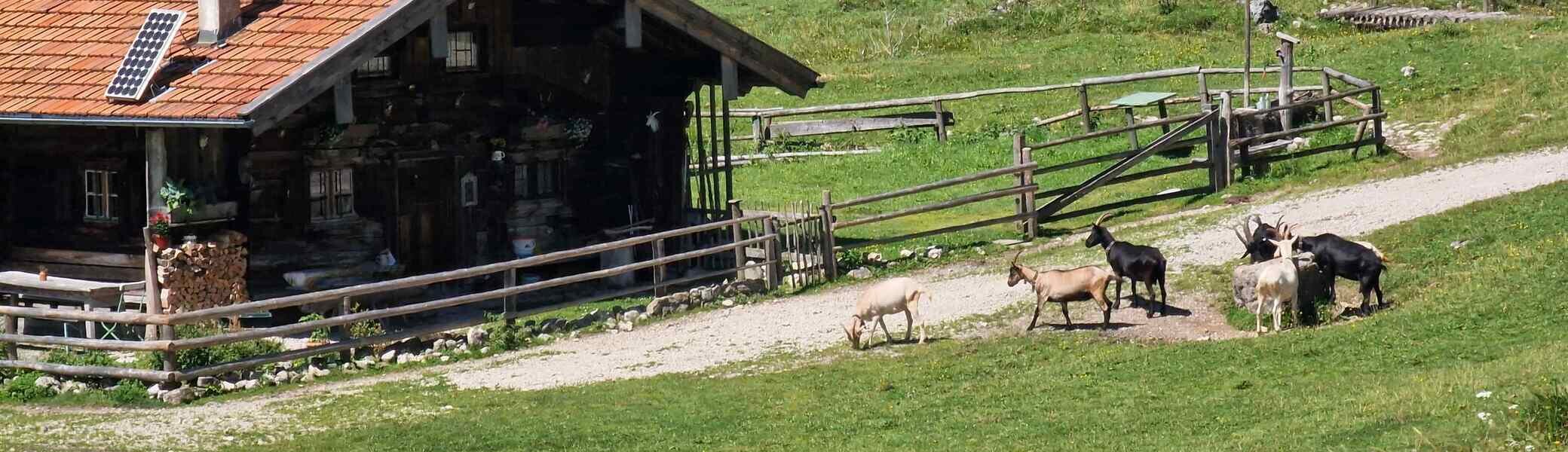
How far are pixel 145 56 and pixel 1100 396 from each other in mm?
12060

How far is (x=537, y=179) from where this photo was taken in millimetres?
27734

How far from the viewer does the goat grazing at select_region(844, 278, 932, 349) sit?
68.9 feet

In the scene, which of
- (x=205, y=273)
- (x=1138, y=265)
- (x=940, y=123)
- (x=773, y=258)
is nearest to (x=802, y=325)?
(x=773, y=258)

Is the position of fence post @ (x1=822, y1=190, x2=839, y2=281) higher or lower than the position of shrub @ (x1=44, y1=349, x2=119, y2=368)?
higher

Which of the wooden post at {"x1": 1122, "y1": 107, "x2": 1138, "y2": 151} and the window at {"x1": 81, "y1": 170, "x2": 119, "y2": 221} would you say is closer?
the window at {"x1": 81, "y1": 170, "x2": 119, "y2": 221}

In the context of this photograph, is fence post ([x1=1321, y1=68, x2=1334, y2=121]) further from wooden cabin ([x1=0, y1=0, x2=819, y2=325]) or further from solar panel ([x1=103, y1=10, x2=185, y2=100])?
solar panel ([x1=103, y1=10, x2=185, y2=100])

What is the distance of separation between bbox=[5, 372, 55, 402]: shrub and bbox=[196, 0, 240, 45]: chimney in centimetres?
499

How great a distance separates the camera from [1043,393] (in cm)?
1820

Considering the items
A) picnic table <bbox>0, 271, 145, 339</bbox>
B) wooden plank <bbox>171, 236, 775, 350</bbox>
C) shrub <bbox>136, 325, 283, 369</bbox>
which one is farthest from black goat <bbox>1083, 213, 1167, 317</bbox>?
picnic table <bbox>0, 271, 145, 339</bbox>

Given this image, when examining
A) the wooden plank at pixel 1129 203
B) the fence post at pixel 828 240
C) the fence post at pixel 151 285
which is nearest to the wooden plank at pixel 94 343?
the fence post at pixel 151 285

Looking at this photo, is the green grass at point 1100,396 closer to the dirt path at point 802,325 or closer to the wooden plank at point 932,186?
the dirt path at point 802,325

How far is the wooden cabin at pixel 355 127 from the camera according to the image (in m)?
23.4

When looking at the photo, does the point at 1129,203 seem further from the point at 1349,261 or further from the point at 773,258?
the point at 1349,261

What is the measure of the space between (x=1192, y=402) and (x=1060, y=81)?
2518 centimetres
